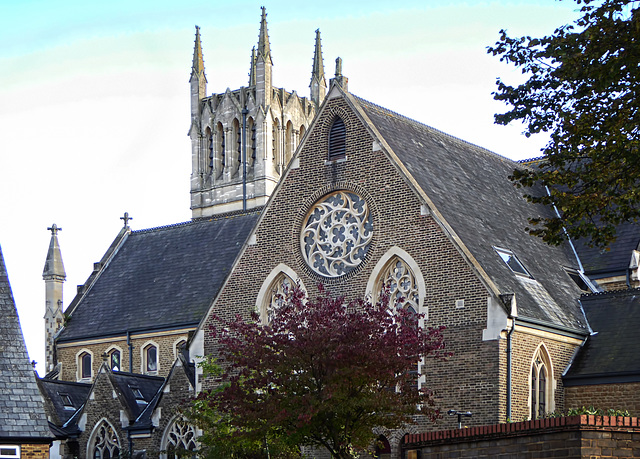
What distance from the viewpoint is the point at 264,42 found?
333 feet

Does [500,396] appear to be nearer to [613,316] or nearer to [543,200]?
[613,316]

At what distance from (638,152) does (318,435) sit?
11.6 metres

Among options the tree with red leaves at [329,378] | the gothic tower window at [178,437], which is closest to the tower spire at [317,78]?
the gothic tower window at [178,437]

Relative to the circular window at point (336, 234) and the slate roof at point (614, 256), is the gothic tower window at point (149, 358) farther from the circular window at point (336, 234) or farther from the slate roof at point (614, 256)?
the slate roof at point (614, 256)

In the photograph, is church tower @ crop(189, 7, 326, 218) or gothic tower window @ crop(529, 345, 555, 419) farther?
church tower @ crop(189, 7, 326, 218)

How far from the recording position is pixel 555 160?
23.6 metres

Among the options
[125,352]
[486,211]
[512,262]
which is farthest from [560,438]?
[125,352]

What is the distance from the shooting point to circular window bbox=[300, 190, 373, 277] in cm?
3703

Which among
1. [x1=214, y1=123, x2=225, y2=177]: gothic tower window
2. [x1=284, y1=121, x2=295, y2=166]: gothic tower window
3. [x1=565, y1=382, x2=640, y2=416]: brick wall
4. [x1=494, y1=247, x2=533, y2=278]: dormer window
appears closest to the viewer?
[x1=565, y1=382, x2=640, y2=416]: brick wall

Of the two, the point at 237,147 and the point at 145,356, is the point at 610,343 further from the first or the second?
the point at 237,147

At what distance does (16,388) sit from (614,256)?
20408 mm

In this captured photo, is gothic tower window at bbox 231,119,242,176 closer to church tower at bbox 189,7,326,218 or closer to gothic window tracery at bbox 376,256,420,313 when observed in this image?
church tower at bbox 189,7,326,218

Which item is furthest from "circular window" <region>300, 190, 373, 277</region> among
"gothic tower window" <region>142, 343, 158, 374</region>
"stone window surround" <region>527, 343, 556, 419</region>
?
"gothic tower window" <region>142, 343, 158, 374</region>

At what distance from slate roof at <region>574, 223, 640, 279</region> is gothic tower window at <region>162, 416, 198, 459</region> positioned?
47.2 ft
